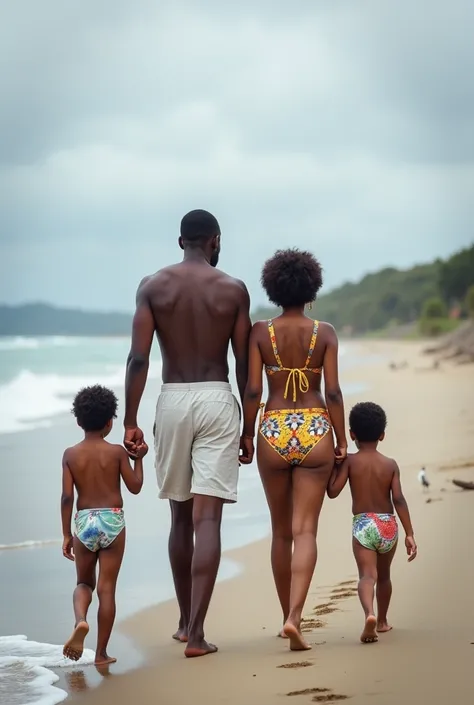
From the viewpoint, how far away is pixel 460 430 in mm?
14414

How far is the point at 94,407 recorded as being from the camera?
199 inches

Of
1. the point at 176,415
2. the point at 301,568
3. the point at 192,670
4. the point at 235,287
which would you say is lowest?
the point at 192,670

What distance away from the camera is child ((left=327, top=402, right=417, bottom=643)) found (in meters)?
5.06

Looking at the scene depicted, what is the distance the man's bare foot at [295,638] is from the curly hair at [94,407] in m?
1.23

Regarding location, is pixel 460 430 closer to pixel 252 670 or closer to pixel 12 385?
pixel 252 670

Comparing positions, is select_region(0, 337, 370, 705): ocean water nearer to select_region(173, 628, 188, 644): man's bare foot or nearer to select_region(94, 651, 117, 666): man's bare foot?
select_region(94, 651, 117, 666): man's bare foot

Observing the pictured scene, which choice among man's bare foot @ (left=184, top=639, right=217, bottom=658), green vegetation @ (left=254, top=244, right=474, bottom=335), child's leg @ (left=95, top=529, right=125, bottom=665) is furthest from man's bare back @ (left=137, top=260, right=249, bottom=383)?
green vegetation @ (left=254, top=244, right=474, bottom=335)

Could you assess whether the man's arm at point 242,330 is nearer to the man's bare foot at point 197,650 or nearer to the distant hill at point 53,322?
the man's bare foot at point 197,650

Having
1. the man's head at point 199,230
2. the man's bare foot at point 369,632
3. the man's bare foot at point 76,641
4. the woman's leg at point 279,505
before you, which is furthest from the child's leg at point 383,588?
the man's head at point 199,230

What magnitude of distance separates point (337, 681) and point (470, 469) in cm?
652

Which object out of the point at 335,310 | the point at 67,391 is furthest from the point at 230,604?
the point at 335,310

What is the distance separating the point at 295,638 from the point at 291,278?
1.63 meters

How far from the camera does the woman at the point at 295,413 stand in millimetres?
5055

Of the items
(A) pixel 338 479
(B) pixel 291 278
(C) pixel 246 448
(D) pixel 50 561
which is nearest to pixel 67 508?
(C) pixel 246 448
